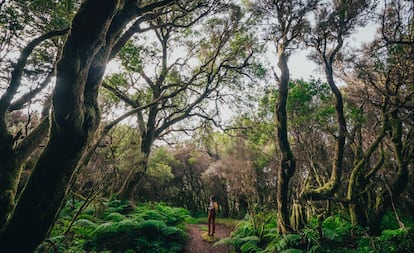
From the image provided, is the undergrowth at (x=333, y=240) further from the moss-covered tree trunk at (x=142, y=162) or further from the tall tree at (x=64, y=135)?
the tall tree at (x=64, y=135)

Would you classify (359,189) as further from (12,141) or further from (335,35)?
(12,141)

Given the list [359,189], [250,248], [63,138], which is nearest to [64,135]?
[63,138]

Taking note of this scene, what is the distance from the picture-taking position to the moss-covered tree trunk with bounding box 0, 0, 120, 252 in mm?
3283

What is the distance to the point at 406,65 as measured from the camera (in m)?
7.46

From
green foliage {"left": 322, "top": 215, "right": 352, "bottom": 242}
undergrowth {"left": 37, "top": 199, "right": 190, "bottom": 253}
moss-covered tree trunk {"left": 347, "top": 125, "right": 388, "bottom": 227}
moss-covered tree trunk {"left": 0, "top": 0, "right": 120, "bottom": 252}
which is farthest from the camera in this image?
moss-covered tree trunk {"left": 347, "top": 125, "right": 388, "bottom": 227}

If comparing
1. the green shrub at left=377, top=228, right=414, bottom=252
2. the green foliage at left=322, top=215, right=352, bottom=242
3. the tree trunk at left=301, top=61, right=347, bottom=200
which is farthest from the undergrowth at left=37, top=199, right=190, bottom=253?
the green shrub at left=377, top=228, right=414, bottom=252

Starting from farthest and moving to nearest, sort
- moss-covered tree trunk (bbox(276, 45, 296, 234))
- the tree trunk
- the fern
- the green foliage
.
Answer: the tree trunk
moss-covered tree trunk (bbox(276, 45, 296, 234))
the fern
the green foliage

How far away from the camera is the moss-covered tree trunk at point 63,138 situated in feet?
10.8

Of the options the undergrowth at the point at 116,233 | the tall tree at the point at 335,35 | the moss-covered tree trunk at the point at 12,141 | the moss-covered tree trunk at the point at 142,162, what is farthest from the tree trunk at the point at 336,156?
the moss-covered tree trunk at the point at 12,141

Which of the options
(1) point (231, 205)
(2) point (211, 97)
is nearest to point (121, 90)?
(2) point (211, 97)

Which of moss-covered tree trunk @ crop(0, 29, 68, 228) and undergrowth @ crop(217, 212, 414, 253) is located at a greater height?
moss-covered tree trunk @ crop(0, 29, 68, 228)

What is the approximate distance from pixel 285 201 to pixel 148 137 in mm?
8037

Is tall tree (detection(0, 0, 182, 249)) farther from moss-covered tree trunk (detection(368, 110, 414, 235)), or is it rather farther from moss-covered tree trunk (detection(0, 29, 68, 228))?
moss-covered tree trunk (detection(368, 110, 414, 235))

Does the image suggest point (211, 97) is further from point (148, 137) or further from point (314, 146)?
point (314, 146)
